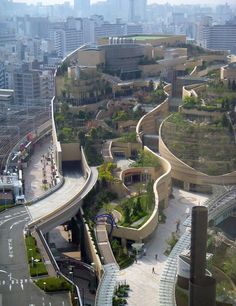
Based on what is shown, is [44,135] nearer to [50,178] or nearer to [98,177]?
[50,178]

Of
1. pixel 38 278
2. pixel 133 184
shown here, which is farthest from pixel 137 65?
pixel 38 278

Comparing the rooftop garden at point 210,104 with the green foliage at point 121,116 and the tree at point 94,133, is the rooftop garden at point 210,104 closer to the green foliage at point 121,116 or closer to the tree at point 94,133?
the green foliage at point 121,116

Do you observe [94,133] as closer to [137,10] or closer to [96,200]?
[96,200]

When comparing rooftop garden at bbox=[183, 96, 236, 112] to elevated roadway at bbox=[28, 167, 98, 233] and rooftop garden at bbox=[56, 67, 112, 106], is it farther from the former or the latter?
rooftop garden at bbox=[56, 67, 112, 106]

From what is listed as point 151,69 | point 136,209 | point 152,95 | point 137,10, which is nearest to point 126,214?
point 136,209

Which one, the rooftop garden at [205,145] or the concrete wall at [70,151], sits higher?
the rooftop garden at [205,145]

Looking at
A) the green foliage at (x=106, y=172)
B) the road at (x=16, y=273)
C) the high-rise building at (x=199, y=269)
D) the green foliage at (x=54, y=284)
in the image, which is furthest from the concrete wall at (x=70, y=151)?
the high-rise building at (x=199, y=269)

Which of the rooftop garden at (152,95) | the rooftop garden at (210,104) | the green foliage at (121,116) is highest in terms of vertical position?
the rooftop garden at (210,104)
